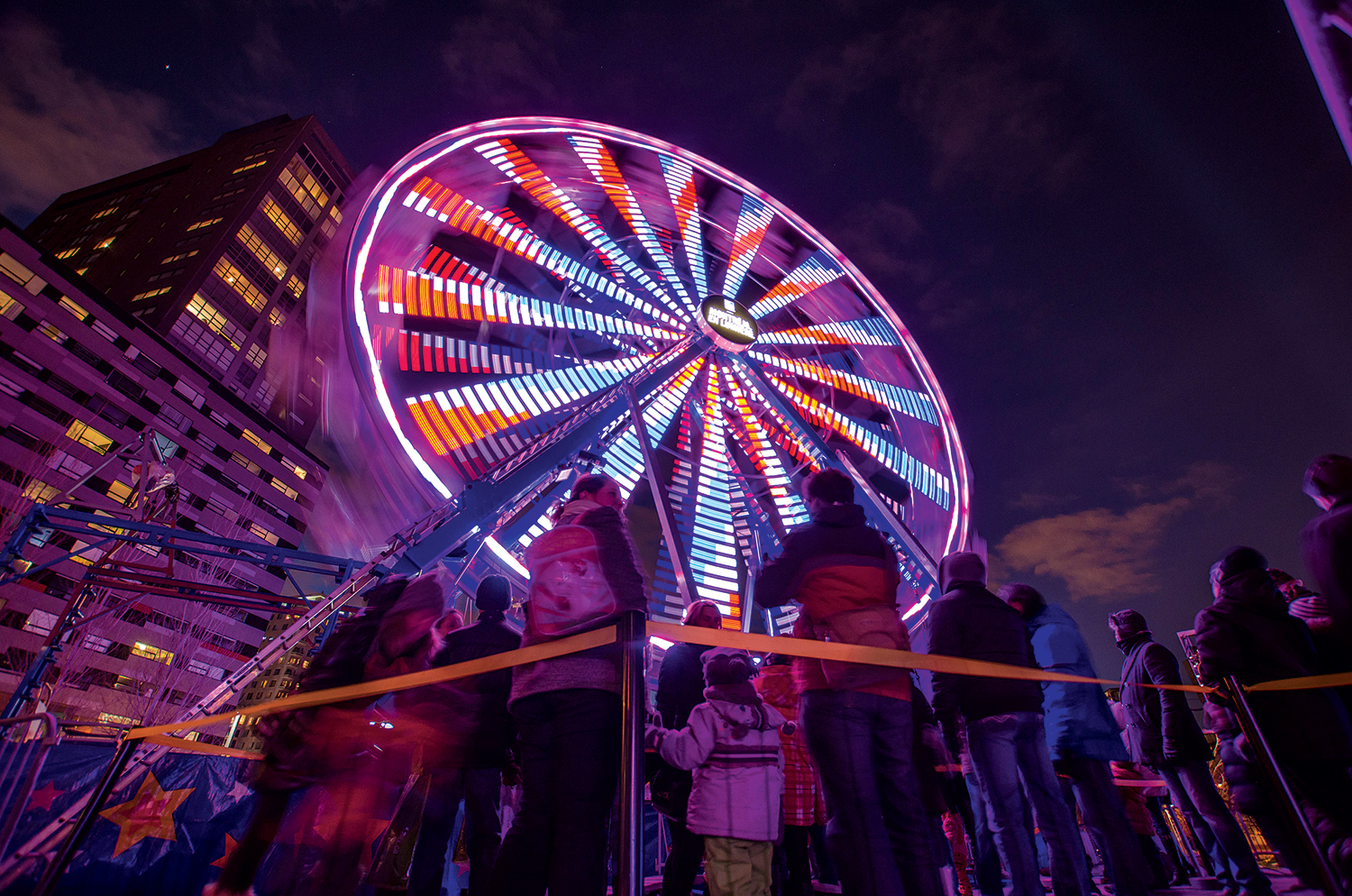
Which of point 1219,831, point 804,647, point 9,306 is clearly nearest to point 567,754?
point 804,647

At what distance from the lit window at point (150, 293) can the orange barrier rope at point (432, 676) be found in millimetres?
66527

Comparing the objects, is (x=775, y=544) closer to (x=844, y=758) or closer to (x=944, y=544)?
(x=944, y=544)

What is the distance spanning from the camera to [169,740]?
325 cm

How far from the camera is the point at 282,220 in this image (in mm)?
63281

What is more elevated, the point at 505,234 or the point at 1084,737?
the point at 505,234

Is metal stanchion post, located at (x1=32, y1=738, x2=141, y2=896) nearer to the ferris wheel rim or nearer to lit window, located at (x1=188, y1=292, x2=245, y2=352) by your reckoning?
the ferris wheel rim

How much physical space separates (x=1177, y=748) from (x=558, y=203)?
7.59 metres

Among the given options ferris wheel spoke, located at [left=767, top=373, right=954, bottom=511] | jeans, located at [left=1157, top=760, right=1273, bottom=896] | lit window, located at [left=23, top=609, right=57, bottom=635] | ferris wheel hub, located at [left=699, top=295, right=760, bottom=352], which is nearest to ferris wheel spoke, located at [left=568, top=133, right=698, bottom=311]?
ferris wheel hub, located at [left=699, top=295, right=760, bottom=352]

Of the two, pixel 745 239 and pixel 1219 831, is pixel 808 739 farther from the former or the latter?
pixel 745 239

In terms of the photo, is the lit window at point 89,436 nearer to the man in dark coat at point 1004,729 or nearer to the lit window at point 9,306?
the lit window at point 9,306

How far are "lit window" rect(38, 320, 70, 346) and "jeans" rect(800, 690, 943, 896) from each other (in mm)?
53728

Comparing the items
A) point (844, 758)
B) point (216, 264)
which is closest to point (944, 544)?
point (844, 758)

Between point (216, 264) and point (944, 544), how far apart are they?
222ft

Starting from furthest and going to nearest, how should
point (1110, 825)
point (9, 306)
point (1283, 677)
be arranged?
point (9, 306) → point (1110, 825) → point (1283, 677)
